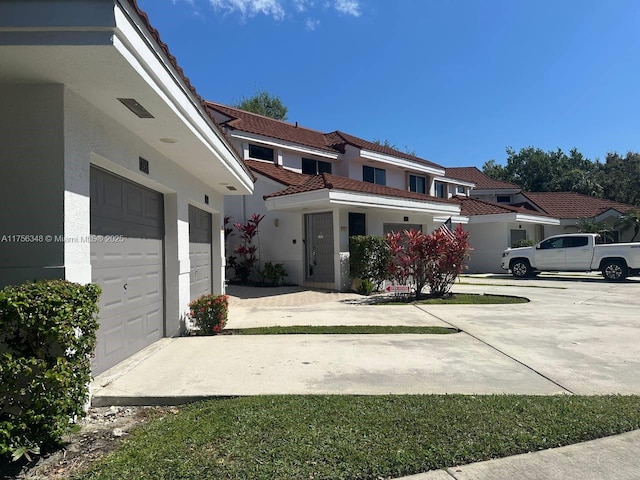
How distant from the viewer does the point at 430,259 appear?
42.1 feet

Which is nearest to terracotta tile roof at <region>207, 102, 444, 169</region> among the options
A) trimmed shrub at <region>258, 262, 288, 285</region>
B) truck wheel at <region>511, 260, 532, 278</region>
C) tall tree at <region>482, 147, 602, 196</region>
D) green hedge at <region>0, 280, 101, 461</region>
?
trimmed shrub at <region>258, 262, 288, 285</region>

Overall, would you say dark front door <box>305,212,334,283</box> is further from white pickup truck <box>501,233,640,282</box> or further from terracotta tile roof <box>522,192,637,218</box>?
terracotta tile roof <box>522,192,637,218</box>

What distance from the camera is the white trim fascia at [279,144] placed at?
701 inches

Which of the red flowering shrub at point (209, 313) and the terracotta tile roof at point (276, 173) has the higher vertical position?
the terracotta tile roof at point (276, 173)

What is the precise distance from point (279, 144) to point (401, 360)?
589 inches

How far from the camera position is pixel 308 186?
15344 mm

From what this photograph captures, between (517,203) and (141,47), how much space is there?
33.3 m

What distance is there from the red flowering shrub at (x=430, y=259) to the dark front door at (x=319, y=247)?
3.13 metres

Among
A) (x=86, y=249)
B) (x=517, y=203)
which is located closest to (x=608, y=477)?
(x=86, y=249)

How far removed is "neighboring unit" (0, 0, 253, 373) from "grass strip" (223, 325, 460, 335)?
5.98 ft

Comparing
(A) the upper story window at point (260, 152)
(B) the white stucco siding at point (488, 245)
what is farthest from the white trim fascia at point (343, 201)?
(B) the white stucco siding at point (488, 245)

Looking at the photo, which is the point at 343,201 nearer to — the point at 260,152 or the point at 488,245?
the point at 260,152

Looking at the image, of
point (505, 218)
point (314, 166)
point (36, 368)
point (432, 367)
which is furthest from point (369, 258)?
point (505, 218)

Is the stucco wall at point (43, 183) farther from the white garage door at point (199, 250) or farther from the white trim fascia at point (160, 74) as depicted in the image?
the white garage door at point (199, 250)
